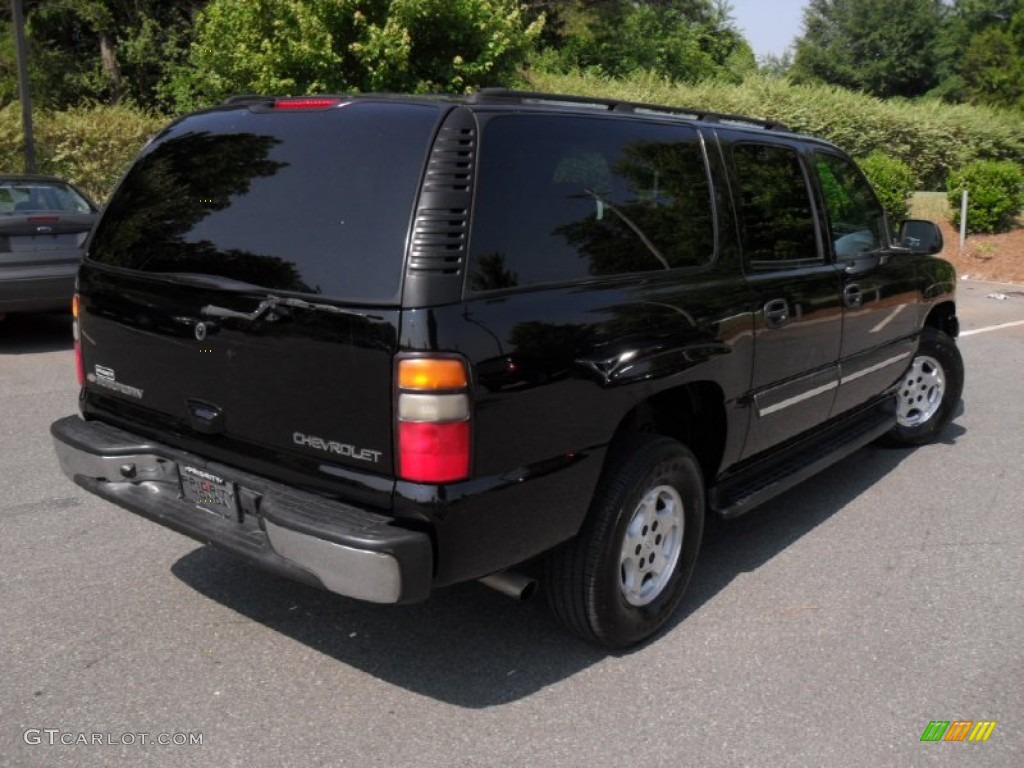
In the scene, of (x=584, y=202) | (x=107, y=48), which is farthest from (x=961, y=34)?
(x=584, y=202)

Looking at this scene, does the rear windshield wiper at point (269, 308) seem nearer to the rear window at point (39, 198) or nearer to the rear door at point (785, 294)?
the rear door at point (785, 294)

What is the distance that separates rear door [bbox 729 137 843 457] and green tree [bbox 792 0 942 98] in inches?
2228

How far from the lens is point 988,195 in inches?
748

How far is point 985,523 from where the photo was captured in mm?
4973

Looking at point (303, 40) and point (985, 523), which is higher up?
point (303, 40)

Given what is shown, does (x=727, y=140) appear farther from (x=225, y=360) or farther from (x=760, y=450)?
(x=225, y=360)

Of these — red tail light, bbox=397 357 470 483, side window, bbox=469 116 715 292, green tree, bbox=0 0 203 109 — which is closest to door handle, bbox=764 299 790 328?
side window, bbox=469 116 715 292

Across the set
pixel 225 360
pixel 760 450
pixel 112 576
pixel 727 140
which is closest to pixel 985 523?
pixel 760 450

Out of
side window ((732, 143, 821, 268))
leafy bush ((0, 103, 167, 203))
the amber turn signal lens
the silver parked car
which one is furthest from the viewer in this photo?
leafy bush ((0, 103, 167, 203))

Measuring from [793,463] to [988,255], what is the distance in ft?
51.3

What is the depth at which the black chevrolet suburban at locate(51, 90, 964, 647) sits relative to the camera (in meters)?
2.86

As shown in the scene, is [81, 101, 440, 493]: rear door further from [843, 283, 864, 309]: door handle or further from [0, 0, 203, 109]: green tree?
[0, 0, 203, 109]: green tree

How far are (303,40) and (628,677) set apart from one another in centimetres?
1515

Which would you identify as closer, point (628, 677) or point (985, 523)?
point (628, 677)
